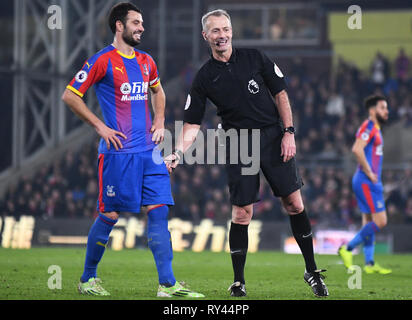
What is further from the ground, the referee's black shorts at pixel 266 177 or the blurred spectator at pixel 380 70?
the blurred spectator at pixel 380 70

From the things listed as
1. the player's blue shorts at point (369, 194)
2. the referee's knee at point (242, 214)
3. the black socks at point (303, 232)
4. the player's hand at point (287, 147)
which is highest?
the player's hand at point (287, 147)

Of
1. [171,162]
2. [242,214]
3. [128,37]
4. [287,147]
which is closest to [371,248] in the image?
[242,214]

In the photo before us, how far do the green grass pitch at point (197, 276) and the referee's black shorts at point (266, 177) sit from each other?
884 millimetres

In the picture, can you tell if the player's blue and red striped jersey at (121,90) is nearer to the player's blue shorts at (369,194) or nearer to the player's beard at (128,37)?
the player's beard at (128,37)

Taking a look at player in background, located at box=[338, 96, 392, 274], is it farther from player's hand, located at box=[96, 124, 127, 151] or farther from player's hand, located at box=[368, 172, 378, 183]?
player's hand, located at box=[96, 124, 127, 151]

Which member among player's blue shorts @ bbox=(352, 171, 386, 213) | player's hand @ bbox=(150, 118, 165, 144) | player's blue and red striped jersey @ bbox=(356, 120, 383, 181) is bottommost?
player's blue shorts @ bbox=(352, 171, 386, 213)

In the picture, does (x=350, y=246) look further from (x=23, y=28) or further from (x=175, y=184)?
(x=23, y=28)

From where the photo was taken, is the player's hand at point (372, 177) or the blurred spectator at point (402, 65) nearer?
the player's hand at point (372, 177)

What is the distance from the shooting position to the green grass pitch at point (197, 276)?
7.61 metres

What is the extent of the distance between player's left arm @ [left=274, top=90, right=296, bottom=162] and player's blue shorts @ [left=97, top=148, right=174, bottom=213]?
103 cm

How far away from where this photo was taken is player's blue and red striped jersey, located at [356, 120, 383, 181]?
11.5 m

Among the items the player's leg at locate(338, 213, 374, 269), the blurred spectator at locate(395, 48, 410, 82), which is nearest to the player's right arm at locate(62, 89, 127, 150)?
the player's leg at locate(338, 213, 374, 269)

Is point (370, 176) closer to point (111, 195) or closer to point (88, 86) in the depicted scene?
point (111, 195)

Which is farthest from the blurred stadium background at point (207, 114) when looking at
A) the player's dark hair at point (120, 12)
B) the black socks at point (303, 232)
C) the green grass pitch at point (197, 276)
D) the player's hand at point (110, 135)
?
the player's dark hair at point (120, 12)
